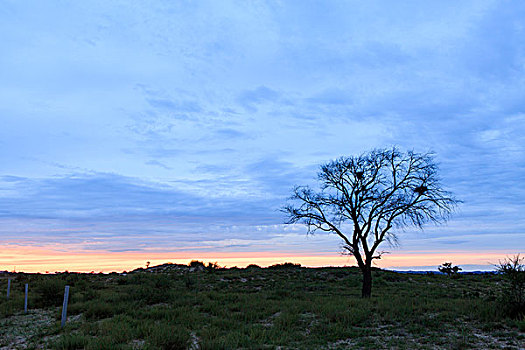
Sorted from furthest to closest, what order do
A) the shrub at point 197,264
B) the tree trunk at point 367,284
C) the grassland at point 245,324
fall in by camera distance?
the shrub at point 197,264 < the tree trunk at point 367,284 < the grassland at point 245,324

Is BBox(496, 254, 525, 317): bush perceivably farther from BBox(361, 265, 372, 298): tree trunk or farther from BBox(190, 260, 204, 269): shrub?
BBox(190, 260, 204, 269): shrub

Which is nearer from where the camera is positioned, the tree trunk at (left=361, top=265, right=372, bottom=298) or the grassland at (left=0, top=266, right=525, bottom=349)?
the grassland at (left=0, top=266, right=525, bottom=349)

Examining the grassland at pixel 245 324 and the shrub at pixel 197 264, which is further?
the shrub at pixel 197 264

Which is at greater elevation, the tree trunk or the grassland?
the tree trunk

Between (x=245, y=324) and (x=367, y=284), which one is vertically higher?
(x=367, y=284)

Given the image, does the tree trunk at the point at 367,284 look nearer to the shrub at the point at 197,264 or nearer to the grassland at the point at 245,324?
the grassland at the point at 245,324

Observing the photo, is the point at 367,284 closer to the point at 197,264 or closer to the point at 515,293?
the point at 515,293

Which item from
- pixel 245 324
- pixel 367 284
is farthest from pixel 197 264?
pixel 245 324

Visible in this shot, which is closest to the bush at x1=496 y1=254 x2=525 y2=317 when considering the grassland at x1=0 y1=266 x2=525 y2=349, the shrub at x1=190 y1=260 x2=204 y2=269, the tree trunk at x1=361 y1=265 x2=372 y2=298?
the grassland at x1=0 y1=266 x2=525 y2=349

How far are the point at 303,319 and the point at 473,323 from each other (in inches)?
229

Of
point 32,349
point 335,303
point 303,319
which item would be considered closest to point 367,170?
point 335,303

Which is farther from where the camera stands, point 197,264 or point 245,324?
point 197,264

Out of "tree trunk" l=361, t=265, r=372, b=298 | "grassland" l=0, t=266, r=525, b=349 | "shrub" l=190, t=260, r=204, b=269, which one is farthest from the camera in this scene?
"shrub" l=190, t=260, r=204, b=269

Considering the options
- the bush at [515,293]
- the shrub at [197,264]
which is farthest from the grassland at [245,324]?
the shrub at [197,264]
